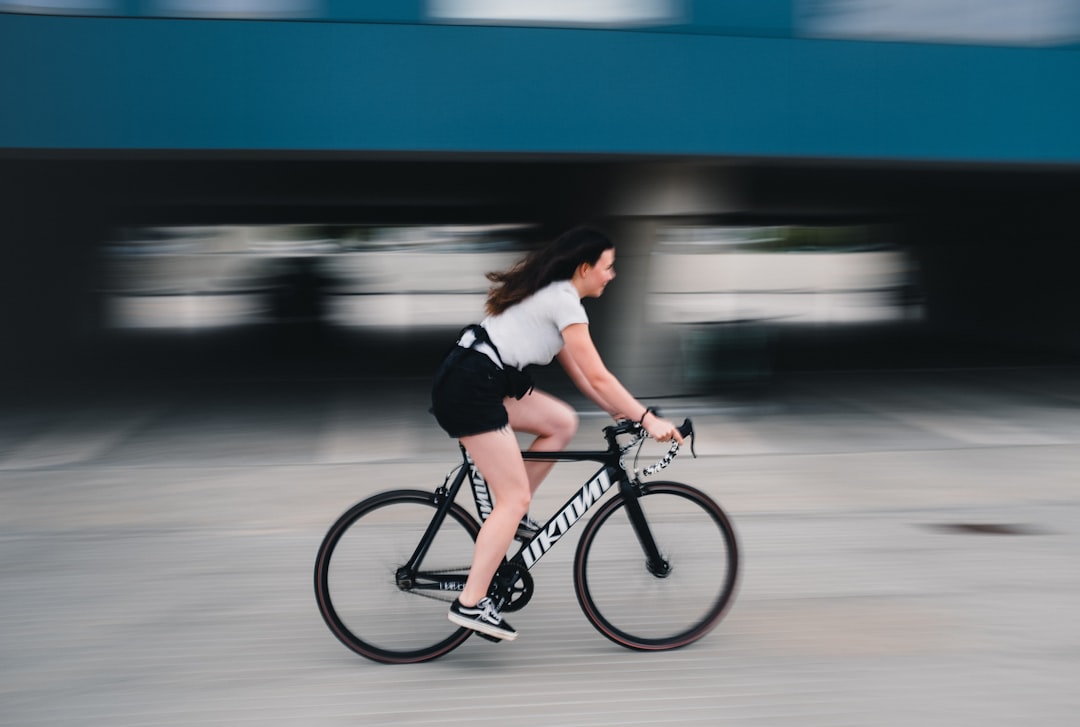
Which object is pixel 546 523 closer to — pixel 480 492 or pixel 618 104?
pixel 480 492

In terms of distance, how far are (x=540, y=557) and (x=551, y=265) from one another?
107 centimetres

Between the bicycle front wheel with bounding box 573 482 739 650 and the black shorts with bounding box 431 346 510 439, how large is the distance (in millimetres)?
567

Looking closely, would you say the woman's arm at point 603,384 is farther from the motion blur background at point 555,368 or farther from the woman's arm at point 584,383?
the motion blur background at point 555,368

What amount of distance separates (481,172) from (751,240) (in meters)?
4.55

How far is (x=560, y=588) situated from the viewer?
4.91m

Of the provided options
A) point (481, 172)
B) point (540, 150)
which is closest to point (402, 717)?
point (540, 150)

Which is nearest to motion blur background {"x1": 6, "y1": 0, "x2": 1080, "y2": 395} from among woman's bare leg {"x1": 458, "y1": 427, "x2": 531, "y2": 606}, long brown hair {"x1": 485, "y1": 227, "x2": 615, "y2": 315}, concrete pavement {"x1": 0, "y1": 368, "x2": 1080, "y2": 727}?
concrete pavement {"x1": 0, "y1": 368, "x2": 1080, "y2": 727}

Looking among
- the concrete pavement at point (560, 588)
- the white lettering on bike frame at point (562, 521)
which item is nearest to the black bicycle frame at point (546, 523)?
the white lettering on bike frame at point (562, 521)

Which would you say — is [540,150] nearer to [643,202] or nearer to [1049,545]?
[643,202]

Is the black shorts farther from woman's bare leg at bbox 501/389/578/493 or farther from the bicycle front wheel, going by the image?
the bicycle front wheel

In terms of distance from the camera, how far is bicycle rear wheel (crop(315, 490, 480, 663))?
3877 mm

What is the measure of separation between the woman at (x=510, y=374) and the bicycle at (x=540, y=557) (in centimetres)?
12

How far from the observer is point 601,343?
39.8ft

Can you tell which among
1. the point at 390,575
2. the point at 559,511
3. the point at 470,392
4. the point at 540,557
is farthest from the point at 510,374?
the point at 390,575
